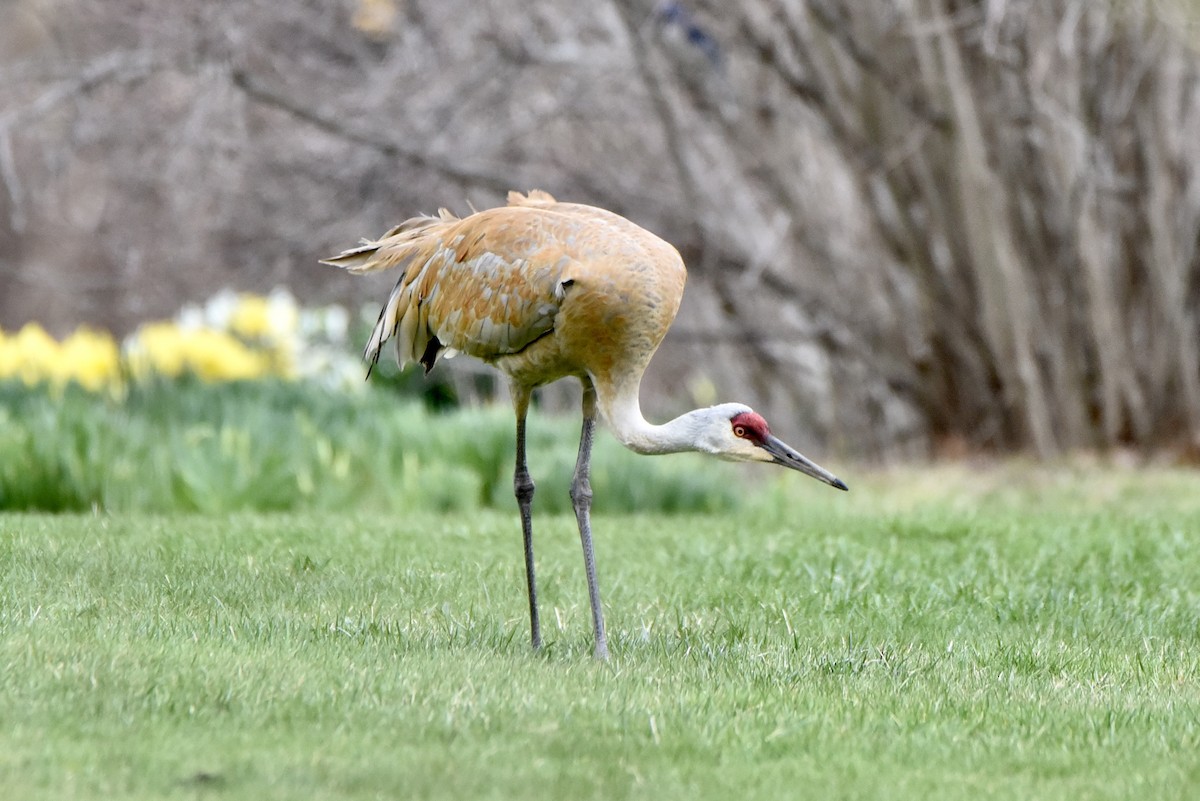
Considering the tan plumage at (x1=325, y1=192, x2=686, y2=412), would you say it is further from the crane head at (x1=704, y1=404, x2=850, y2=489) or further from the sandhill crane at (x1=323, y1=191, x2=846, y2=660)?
the crane head at (x1=704, y1=404, x2=850, y2=489)

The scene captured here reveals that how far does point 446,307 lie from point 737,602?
5.43ft

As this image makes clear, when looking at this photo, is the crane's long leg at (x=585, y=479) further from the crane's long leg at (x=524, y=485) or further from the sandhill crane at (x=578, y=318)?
the crane's long leg at (x=524, y=485)

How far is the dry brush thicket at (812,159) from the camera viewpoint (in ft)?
40.9

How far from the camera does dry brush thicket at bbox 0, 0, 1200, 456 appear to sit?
1245 centimetres

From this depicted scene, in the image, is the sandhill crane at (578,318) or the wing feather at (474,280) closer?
the sandhill crane at (578,318)

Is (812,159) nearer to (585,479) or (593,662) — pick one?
(585,479)

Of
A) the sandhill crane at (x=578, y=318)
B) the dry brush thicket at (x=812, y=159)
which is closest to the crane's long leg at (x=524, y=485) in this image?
the sandhill crane at (x=578, y=318)

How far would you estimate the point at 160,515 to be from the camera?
Answer: 879 centimetres

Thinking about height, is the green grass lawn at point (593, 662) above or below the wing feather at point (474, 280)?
below

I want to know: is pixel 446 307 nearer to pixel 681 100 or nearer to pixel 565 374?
pixel 565 374

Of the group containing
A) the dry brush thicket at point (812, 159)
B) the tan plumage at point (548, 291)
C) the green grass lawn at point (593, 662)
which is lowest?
the green grass lawn at point (593, 662)

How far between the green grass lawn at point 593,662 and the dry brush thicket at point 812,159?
4580 millimetres

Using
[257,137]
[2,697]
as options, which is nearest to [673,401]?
[257,137]

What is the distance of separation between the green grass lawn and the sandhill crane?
620mm
